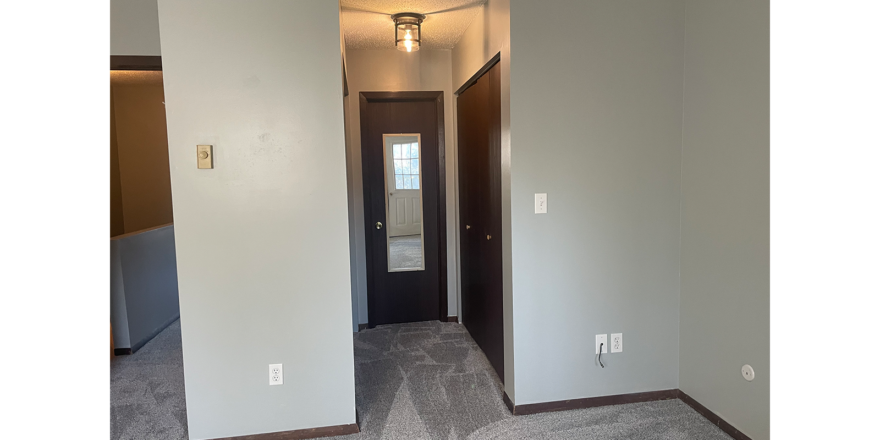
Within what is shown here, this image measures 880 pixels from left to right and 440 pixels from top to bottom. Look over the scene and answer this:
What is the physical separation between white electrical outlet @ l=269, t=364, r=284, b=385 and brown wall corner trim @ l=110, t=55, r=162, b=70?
71.3 inches

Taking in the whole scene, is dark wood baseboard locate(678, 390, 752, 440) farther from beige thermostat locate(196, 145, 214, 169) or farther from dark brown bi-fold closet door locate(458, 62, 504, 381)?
beige thermostat locate(196, 145, 214, 169)

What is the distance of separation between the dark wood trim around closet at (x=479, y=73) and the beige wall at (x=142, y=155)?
381 cm

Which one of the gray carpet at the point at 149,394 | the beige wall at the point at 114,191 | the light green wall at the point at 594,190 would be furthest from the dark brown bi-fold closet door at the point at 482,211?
the beige wall at the point at 114,191

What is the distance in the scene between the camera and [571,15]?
7.04ft

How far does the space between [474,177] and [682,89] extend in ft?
4.22

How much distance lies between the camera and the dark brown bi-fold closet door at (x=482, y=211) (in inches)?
99.9

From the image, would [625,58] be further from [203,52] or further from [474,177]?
[203,52]

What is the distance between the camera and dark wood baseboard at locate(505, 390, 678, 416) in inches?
88.7

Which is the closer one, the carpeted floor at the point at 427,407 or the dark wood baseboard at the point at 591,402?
the carpeted floor at the point at 427,407

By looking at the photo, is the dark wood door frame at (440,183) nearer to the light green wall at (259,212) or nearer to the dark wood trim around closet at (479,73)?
the dark wood trim around closet at (479,73)

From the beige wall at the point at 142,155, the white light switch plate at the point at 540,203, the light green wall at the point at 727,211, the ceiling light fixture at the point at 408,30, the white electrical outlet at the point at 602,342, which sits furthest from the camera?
the beige wall at the point at 142,155
